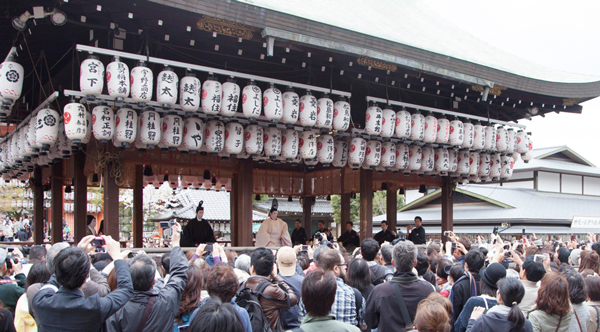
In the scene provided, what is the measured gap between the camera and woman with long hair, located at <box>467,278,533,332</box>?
12.3 ft

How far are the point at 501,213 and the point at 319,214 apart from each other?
12482mm

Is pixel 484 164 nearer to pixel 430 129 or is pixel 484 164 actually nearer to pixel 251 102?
pixel 430 129

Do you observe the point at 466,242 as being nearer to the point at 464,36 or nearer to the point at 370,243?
the point at 370,243

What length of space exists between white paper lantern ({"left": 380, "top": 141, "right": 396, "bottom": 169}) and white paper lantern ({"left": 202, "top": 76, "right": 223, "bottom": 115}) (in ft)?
14.8

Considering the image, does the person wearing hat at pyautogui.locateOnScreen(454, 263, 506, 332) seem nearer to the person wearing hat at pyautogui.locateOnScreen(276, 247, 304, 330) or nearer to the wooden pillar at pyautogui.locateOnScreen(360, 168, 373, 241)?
the person wearing hat at pyautogui.locateOnScreen(276, 247, 304, 330)

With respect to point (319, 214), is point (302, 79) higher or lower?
higher

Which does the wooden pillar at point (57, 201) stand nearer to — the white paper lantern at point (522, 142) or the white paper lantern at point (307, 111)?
the white paper lantern at point (307, 111)

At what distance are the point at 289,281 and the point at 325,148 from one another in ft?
21.4

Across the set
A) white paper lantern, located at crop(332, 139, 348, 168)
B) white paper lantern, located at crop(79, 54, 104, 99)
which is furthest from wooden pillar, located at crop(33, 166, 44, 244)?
white paper lantern, located at crop(332, 139, 348, 168)

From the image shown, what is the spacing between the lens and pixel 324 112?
10117 millimetres

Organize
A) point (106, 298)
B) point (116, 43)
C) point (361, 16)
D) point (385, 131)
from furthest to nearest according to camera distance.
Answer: point (361, 16), point (385, 131), point (116, 43), point (106, 298)

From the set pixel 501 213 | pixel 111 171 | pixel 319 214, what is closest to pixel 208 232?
pixel 111 171

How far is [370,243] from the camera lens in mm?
5660

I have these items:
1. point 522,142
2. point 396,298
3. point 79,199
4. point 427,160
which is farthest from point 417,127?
point 79,199
